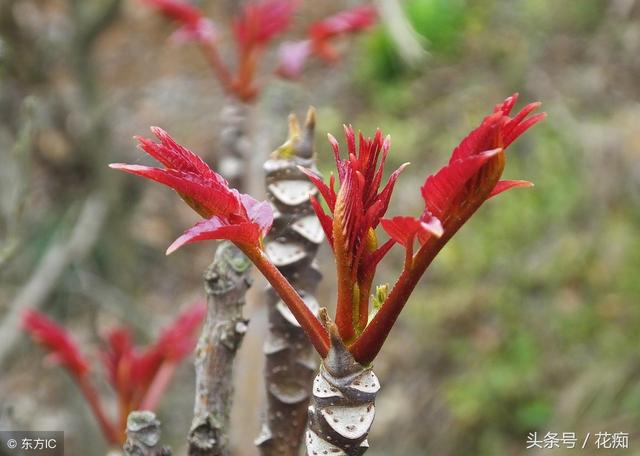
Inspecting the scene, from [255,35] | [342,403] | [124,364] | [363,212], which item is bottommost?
[342,403]

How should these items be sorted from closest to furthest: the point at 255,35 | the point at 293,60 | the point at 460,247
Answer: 1. the point at 255,35
2. the point at 293,60
3. the point at 460,247

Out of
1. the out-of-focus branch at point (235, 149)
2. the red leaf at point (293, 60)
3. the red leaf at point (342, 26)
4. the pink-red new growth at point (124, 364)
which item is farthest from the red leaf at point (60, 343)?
the red leaf at point (342, 26)

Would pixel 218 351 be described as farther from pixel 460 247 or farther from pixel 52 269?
pixel 460 247

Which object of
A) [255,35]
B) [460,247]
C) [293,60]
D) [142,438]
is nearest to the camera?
[142,438]

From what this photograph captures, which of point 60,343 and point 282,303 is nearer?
point 282,303

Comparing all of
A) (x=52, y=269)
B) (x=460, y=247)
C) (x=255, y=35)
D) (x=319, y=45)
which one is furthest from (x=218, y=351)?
(x=460, y=247)

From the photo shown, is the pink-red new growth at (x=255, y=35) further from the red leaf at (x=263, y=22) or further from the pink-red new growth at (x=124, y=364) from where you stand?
the pink-red new growth at (x=124, y=364)

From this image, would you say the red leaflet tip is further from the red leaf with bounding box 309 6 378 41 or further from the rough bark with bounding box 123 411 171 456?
the red leaf with bounding box 309 6 378 41
